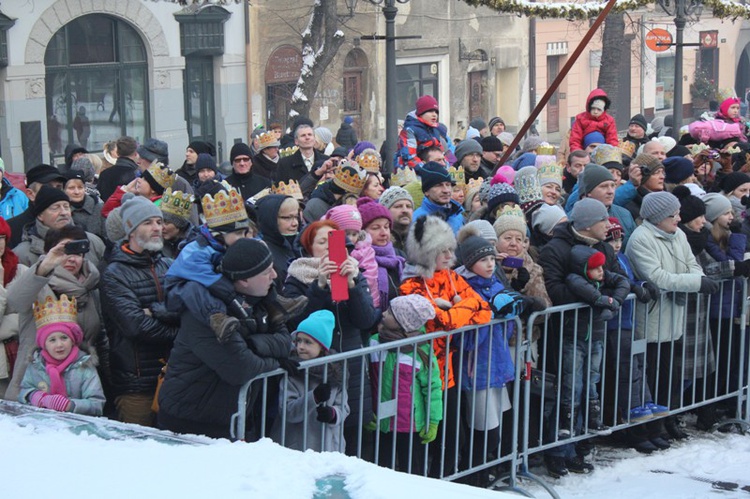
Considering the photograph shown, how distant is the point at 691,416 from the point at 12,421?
244 inches

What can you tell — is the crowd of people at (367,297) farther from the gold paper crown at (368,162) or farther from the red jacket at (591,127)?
the red jacket at (591,127)

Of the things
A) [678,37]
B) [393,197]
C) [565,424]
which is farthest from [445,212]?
[678,37]

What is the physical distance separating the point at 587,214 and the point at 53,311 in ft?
11.0

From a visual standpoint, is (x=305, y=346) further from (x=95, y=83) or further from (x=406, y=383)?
(x=95, y=83)

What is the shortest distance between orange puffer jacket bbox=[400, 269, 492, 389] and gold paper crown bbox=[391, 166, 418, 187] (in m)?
2.71

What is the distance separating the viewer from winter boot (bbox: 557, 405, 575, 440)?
7305 millimetres

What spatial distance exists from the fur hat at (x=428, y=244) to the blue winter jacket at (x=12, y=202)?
330 centimetres

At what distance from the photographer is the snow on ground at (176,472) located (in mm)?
3070

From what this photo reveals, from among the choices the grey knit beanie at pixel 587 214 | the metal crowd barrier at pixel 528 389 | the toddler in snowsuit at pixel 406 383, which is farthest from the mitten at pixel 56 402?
the grey knit beanie at pixel 587 214

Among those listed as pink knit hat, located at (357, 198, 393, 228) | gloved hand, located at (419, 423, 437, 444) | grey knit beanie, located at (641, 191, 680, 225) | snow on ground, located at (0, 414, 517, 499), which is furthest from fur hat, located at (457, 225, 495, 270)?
snow on ground, located at (0, 414, 517, 499)

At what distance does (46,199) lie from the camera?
23.7 ft

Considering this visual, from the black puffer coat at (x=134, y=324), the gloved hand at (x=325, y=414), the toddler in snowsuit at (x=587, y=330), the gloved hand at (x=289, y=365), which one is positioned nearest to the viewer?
the gloved hand at (x=289, y=365)

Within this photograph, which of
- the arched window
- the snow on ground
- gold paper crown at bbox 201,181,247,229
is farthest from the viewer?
the arched window

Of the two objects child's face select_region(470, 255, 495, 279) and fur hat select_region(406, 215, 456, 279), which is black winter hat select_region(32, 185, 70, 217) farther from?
child's face select_region(470, 255, 495, 279)
